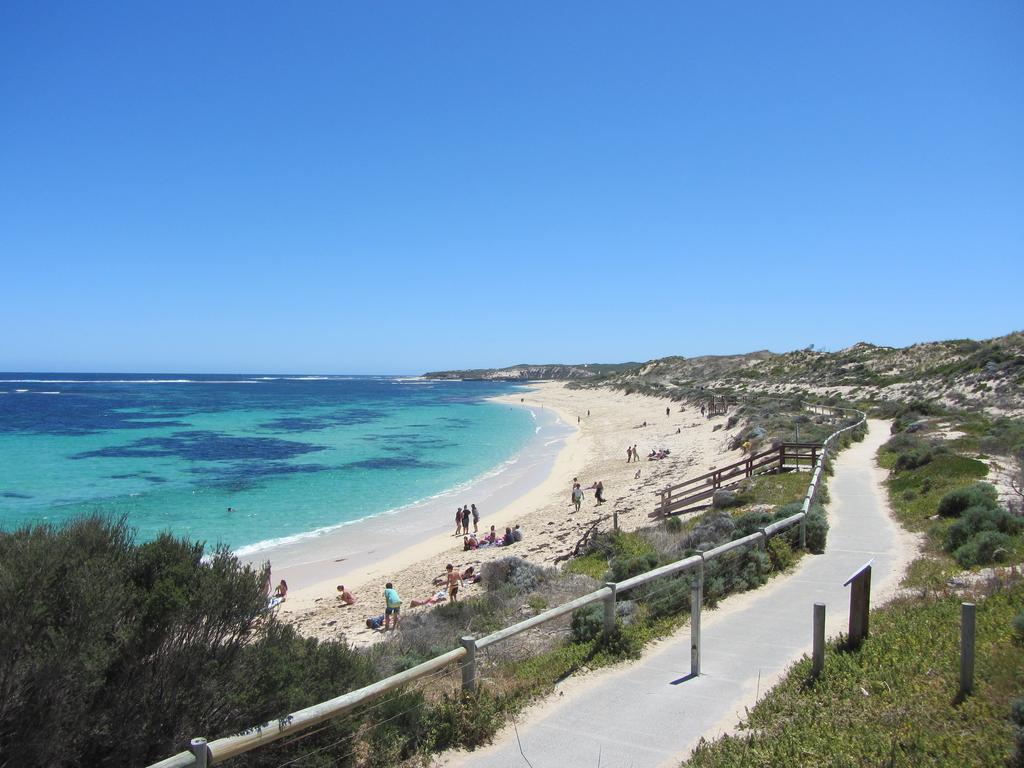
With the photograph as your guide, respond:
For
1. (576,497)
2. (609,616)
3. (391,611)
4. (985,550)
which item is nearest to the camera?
(609,616)

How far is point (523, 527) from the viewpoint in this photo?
25281 mm

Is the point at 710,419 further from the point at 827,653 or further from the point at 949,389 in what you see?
the point at 827,653

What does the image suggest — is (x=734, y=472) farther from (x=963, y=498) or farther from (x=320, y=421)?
(x=320, y=421)

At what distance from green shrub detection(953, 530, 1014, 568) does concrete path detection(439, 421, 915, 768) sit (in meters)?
1.01

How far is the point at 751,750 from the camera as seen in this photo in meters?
5.10

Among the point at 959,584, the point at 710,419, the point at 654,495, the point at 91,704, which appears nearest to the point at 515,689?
the point at 91,704

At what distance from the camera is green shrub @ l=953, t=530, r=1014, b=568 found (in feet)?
34.4

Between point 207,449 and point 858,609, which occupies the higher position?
point 858,609

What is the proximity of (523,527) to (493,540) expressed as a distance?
2720mm

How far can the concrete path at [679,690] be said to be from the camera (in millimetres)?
5461

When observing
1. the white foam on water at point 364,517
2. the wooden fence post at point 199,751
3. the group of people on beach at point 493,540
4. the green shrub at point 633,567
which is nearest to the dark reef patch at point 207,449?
the white foam on water at point 364,517

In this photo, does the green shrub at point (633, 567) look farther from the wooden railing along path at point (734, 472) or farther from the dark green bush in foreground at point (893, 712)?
the wooden railing along path at point (734, 472)

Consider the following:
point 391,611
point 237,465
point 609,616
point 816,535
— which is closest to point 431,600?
point 391,611

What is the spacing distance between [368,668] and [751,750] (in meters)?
3.51
